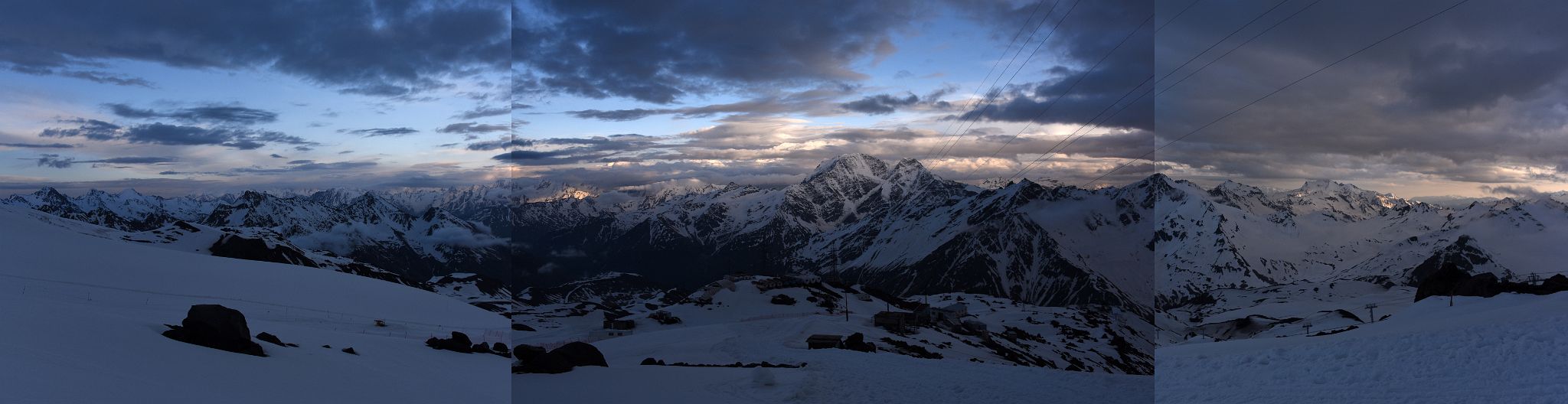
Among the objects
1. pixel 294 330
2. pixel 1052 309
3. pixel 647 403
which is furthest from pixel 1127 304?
pixel 1052 309

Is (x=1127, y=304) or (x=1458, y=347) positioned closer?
(x=1127, y=304)

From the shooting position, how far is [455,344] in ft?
110

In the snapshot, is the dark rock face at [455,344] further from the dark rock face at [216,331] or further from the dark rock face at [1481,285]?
the dark rock face at [1481,285]

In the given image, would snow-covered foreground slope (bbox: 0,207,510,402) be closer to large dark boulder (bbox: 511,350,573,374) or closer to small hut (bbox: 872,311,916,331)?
large dark boulder (bbox: 511,350,573,374)

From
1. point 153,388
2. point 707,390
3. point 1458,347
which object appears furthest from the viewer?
point 1458,347

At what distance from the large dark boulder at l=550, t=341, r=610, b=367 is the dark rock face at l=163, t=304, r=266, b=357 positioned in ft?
30.8

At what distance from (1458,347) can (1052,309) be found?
354 feet

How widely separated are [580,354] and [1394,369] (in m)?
18.6

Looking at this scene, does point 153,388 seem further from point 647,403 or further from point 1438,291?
point 1438,291

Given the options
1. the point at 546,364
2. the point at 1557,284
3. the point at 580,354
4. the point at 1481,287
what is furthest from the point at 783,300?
the point at 546,364

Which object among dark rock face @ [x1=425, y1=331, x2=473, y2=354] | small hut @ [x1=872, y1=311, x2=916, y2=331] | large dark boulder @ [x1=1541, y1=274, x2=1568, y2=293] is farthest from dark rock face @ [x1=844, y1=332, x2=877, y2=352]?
large dark boulder @ [x1=1541, y1=274, x2=1568, y2=293]

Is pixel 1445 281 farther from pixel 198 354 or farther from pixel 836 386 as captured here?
pixel 198 354

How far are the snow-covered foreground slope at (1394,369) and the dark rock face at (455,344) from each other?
26.0 meters

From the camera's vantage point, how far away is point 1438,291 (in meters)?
85.9
